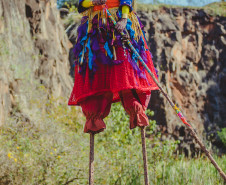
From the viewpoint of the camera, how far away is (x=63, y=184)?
2939 millimetres

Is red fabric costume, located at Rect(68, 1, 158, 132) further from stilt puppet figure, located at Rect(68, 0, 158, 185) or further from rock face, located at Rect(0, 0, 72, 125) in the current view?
rock face, located at Rect(0, 0, 72, 125)

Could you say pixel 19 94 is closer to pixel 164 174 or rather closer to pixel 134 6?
pixel 164 174

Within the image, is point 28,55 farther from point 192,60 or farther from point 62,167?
point 192,60

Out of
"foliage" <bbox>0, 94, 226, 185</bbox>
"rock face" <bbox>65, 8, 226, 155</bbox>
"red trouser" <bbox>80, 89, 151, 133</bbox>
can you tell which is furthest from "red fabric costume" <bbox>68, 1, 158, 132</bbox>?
"rock face" <bbox>65, 8, 226, 155</bbox>

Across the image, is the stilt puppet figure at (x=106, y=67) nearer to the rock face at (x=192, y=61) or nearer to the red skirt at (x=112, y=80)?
the red skirt at (x=112, y=80)

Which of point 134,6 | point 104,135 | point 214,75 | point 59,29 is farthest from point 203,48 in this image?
point 134,6

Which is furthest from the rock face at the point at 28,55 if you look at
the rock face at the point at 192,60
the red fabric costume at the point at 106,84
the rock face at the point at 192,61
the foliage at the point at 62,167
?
the rock face at the point at 192,60

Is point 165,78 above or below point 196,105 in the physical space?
above

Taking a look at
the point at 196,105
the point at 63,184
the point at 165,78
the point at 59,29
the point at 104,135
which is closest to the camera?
the point at 63,184

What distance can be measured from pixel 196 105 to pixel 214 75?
195 cm

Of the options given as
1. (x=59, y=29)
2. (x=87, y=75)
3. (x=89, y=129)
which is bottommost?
(x=89, y=129)

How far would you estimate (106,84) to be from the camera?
2.23 meters

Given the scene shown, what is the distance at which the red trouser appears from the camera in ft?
7.25

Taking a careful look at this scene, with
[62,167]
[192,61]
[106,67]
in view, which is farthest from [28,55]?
[192,61]
